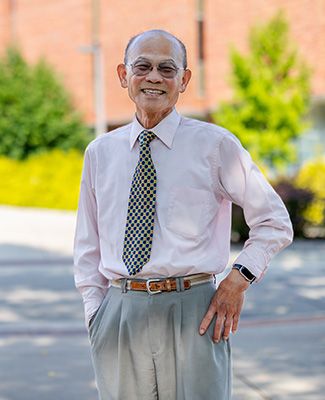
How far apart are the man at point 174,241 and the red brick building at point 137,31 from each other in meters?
23.8

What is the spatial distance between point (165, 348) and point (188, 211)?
46 centimetres

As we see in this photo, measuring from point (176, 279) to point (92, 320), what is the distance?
413 mm

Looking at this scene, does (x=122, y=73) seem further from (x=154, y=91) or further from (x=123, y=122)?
(x=123, y=122)

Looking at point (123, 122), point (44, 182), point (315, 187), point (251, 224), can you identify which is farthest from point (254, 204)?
point (123, 122)

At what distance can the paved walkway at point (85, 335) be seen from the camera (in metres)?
→ 6.19

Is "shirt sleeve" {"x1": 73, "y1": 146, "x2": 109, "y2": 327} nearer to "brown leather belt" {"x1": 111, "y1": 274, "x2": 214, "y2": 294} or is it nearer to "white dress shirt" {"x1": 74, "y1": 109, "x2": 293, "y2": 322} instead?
"white dress shirt" {"x1": 74, "y1": 109, "x2": 293, "y2": 322}

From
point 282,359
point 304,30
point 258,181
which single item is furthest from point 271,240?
point 304,30

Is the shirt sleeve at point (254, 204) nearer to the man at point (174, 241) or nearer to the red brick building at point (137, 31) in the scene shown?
the man at point (174, 241)

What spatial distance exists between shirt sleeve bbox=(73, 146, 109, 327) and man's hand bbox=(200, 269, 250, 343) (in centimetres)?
49

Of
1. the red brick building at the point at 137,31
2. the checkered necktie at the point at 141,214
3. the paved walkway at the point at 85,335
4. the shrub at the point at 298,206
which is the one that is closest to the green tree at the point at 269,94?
the red brick building at the point at 137,31

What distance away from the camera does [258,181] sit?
10.1 feet

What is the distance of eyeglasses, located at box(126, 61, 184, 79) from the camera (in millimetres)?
3105

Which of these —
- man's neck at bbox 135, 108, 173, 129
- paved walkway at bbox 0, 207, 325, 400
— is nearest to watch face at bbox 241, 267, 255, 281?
man's neck at bbox 135, 108, 173, 129

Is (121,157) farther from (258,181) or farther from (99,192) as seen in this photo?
(258,181)
